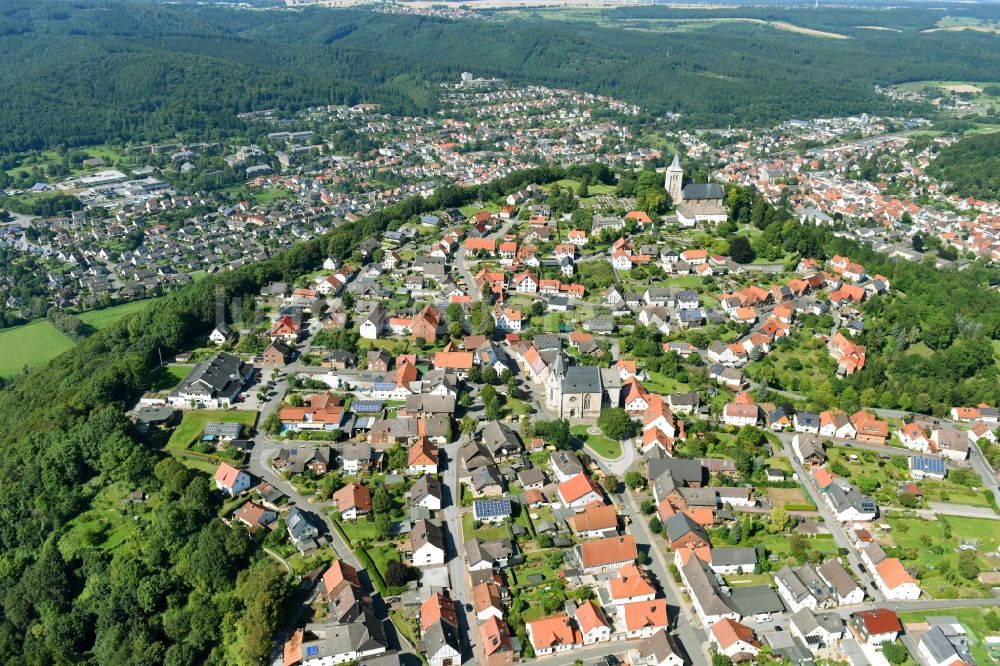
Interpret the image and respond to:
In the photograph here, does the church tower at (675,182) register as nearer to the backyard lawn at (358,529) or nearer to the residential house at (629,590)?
the residential house at (629,590)

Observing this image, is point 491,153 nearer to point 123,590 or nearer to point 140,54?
point 140,54

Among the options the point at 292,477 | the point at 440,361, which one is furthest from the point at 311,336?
the point at 292,477

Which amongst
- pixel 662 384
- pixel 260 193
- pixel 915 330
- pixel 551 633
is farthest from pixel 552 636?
pixel 260 193

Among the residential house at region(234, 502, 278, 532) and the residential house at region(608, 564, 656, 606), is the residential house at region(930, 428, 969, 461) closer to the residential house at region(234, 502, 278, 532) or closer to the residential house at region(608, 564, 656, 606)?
the residential house at region(608, 564, 656, 606)

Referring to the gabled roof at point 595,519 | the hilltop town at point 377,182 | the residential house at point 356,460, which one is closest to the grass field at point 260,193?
the hilltop town at point 377,182

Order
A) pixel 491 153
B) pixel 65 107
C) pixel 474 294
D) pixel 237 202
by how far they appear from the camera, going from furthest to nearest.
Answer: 1. pixel 65 107
2. pixel 491 153
3. pixel 237 202
4. pixel 474 294

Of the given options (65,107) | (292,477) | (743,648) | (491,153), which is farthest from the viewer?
(65,107)
